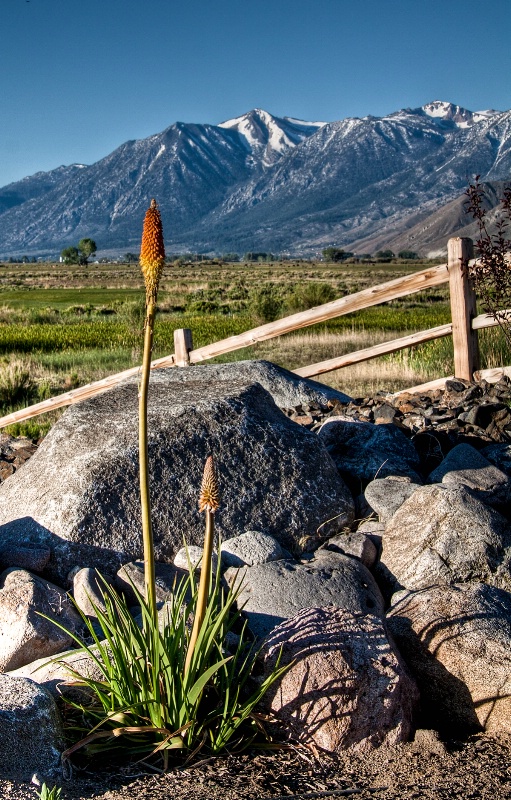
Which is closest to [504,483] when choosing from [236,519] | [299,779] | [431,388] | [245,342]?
[236,519]

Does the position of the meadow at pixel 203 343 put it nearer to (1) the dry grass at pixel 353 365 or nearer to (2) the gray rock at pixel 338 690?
(1) the dry grass at pixel 353 365

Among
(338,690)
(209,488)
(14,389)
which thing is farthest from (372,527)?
(14,389)

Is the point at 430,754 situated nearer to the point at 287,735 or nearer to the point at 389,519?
the point at 287,735

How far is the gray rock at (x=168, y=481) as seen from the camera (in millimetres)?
4570

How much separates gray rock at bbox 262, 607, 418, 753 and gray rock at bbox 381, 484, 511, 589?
1027 millimetres

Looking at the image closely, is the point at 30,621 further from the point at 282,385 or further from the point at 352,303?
the point at 352,303

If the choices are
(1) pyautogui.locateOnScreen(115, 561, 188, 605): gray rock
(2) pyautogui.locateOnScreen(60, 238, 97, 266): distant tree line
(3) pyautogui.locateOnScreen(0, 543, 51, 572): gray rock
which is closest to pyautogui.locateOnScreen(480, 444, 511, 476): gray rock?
(1) pyautogui.locateOnScreen(115, 561, 188, 605): gray rock

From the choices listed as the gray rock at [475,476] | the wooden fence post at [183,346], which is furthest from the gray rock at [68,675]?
the wooden fence post at [183,346]

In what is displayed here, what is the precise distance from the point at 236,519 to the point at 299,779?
6.63 feet

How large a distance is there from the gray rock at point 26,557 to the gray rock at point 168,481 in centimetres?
6

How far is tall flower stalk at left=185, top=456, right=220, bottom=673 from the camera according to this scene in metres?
2.20

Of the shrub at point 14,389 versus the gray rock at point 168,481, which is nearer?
the gray rock at point 168,481

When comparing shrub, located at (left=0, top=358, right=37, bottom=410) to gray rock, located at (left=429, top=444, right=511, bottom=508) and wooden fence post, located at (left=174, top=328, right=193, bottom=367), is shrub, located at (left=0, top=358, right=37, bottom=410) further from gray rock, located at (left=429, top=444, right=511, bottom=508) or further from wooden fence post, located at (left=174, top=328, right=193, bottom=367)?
gray rock, located at (left=429, top=444, right=511, bottom=508)

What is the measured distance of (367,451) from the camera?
19.5 ft
